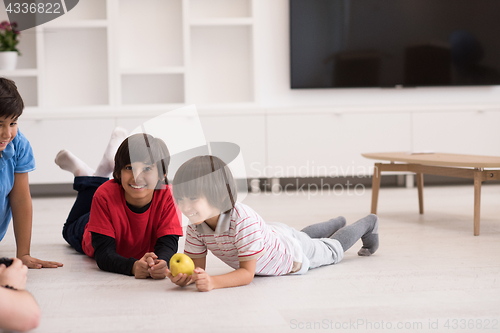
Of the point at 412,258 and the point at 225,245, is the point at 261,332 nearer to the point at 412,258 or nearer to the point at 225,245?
the point at 225,245

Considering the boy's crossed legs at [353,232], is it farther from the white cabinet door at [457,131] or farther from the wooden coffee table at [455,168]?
the white cabinet door at [457,131]

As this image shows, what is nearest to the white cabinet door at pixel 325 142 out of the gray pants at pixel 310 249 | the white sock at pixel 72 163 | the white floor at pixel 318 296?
the white floor at pixel 318 296

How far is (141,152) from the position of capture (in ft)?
4.52

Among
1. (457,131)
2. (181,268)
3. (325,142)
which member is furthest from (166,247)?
(457,131)

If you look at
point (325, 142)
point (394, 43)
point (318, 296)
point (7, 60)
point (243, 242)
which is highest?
point (394, 43)

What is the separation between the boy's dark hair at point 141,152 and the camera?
1.38 metres

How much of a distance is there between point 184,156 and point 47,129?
1.96 m

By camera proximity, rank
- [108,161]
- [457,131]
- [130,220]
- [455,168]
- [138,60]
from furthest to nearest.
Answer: [138,60], [457,131], [455,168], [108,161], [130,220]

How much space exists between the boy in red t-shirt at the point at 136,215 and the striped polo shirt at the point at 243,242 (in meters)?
0.15

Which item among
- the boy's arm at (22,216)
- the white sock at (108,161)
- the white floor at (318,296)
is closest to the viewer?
the white floor at (318,296)

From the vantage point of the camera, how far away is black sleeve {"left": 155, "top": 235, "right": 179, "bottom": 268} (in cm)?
143

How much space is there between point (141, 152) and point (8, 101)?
353 mm

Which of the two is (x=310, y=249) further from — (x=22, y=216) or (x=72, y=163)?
(x=72, y=163)

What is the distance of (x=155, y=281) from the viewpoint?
1340 millimetres
